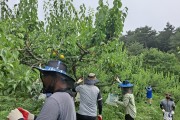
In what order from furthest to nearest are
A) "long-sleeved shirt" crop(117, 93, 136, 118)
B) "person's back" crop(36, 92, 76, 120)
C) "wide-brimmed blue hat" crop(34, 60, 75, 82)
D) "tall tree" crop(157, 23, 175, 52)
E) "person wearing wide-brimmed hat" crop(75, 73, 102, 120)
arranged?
1. "tall tree" crop(157, 23, 175, 52)
2. "long-sleeved shirt" crop(117, 93, 136, 118)
3. "person wearing wide-brimmed hat" crop(75, 73, 102, 120)
4. "wide-brimmed blue hat" crop(34, 60, 75, 82)
5. "person's back" crop(36, 92, 76, 120)

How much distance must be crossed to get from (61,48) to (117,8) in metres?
1.50

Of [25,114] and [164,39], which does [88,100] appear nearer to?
[25,114]


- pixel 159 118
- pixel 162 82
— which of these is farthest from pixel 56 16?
pixel 162 82

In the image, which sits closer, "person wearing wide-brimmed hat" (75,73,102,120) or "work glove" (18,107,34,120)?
"work glove" (18,107,34,120)

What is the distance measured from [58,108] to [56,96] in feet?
0.34

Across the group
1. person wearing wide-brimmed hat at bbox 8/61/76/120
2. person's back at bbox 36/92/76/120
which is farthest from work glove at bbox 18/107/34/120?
person's back at bbox 36/92/76/120

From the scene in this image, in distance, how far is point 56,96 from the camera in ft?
9.53

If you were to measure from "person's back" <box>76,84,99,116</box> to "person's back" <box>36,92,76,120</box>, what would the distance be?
4.15 meters

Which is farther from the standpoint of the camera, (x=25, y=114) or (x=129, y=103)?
(x=129, y=103)

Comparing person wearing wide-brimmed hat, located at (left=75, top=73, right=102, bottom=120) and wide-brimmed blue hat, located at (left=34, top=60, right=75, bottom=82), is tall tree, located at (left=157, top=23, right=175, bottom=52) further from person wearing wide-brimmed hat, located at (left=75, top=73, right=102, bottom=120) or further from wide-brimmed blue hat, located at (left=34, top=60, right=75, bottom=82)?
wide-brimmed blue hat, located at (left=34, top=60, right=75, bottom=82)

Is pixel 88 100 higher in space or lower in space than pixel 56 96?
lower

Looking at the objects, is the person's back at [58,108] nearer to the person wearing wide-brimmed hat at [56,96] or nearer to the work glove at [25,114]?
the person wearing wide-brimmed hat at [56,96]

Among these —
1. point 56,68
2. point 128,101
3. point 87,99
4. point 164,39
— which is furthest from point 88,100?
point 164,39

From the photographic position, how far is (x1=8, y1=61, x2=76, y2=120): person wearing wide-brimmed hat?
2826 millimetres
